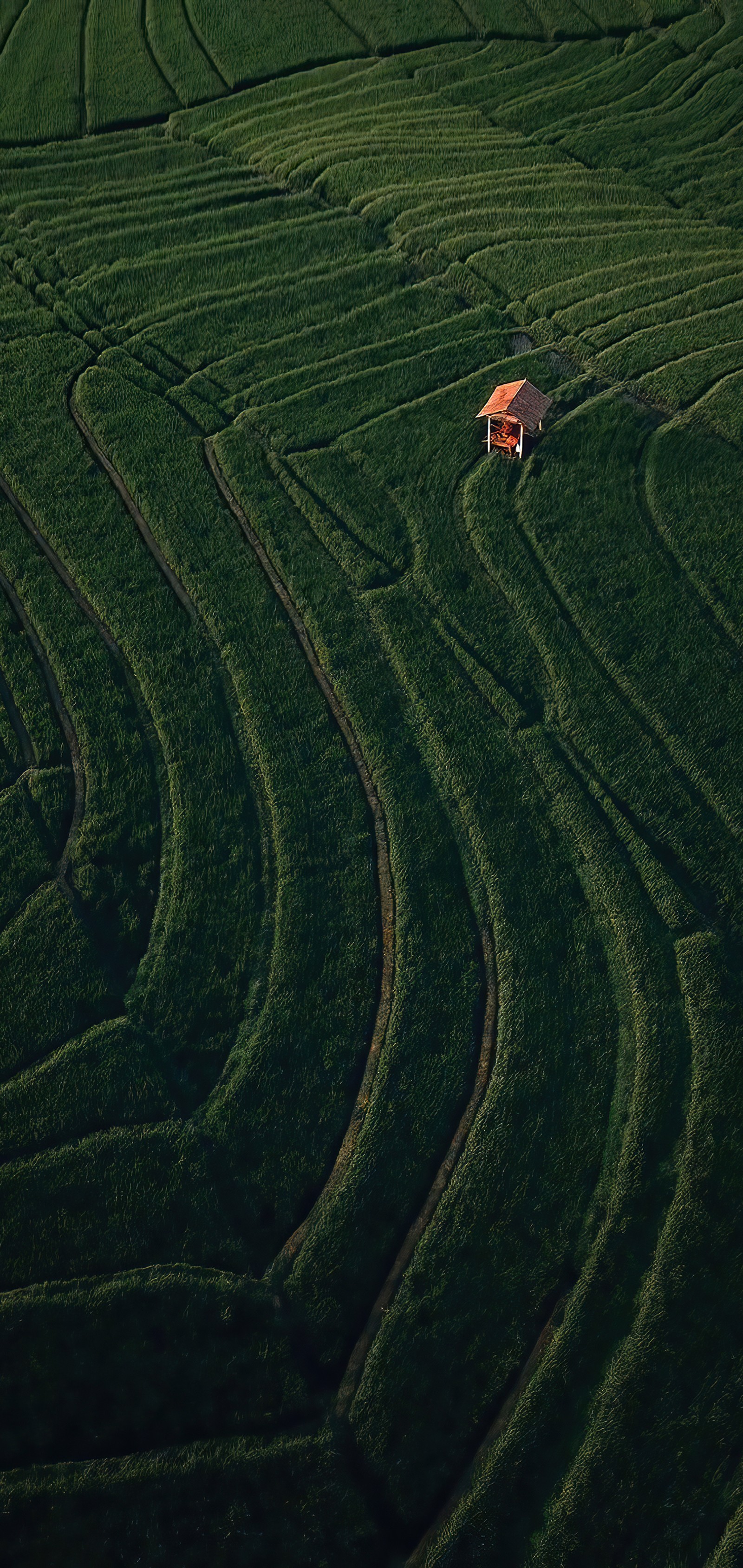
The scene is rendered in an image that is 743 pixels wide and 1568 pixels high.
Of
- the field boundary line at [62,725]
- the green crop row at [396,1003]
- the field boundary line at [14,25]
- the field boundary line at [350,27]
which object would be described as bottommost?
the green crop row at [396,1003]

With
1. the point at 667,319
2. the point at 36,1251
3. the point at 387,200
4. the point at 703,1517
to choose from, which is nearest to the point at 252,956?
the point at 36,1251

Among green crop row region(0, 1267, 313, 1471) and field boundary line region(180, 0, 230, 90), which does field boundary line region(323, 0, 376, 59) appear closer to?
field boundary line region(180, 0, 230, 90)

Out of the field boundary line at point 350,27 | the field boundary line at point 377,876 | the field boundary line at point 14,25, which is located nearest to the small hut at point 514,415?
the field boundary line at point 377,876

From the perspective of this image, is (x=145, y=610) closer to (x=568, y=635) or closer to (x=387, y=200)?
(x=568, y=635)

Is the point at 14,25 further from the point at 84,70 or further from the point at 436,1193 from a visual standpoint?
the point at 436,1193

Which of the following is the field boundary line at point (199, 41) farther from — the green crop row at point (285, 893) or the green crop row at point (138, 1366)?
the green crop row at point (138, 1366)

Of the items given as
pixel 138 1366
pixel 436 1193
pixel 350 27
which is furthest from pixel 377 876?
pixel 350 27

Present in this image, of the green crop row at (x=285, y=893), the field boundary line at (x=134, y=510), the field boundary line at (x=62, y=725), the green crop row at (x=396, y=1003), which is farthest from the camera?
the field boundary line at (x=134, y=510)
